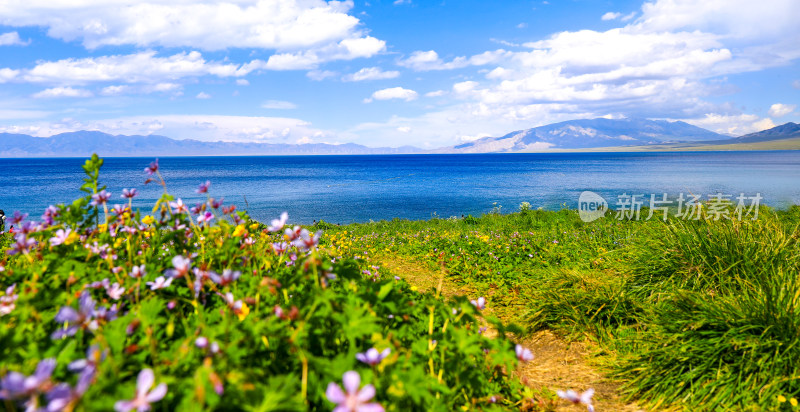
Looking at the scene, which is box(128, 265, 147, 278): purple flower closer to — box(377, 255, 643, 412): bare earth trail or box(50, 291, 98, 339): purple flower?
box(50, 291, 98, 339): purple flower

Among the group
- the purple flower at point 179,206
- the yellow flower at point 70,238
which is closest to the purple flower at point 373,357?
the purple flower at point 179,206

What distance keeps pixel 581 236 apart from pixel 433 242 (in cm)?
300

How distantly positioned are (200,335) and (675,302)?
4.29 m

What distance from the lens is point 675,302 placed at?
13.6ft

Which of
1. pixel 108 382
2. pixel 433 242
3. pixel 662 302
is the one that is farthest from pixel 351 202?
pixel 108 382

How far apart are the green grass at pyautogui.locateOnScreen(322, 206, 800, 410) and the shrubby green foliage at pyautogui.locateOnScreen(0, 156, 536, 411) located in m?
1.69

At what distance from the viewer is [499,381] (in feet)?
10.3

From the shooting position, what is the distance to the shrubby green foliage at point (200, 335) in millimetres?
1199

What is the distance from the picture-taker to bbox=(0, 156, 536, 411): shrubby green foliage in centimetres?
120

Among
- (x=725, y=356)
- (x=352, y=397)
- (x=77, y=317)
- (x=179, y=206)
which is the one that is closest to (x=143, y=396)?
(x=77, y=317)

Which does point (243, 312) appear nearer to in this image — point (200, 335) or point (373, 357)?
point (200, 335)

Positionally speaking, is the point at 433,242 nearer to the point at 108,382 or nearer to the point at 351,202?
the point at 108,382

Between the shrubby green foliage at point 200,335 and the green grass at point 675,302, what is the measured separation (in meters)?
1.69

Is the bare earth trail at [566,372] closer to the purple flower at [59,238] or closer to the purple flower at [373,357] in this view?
the purple flower at [373,357]
